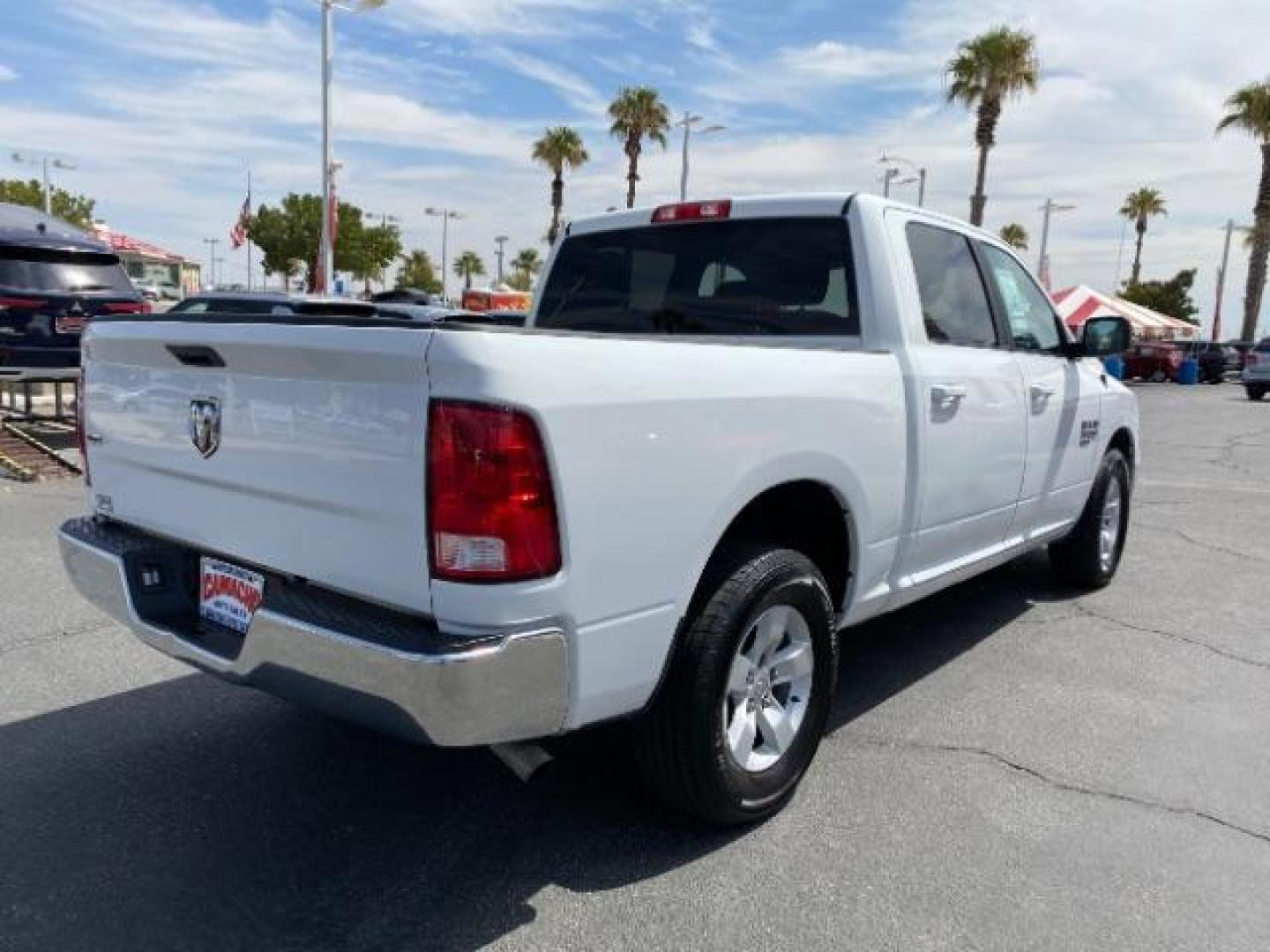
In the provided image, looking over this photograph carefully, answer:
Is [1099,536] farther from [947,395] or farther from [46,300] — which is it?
[46,300]

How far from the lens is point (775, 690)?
10.1 feet

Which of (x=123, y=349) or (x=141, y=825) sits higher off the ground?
(x=123, y=349)

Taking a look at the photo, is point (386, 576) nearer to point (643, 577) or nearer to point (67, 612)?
point (643, 577)

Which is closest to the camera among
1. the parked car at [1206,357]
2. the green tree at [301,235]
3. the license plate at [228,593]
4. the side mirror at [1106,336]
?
the license plate at [228,593]

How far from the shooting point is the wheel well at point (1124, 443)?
577 centimetres

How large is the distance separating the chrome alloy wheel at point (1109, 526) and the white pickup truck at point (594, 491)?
77.5 inches

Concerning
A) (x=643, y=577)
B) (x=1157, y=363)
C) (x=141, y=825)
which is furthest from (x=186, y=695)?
(x=1157, y=363)

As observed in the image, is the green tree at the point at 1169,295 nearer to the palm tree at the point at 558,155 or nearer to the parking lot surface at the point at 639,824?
the palm tree at the point at 558,155

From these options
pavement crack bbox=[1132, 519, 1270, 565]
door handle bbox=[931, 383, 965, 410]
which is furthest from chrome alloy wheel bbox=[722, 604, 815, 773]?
pavement crack bbox=[1132, 519, 1270, 565]

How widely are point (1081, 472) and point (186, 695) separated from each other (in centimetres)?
429

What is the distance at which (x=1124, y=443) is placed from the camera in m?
5.94

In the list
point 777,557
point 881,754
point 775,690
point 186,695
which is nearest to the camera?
point 777,557

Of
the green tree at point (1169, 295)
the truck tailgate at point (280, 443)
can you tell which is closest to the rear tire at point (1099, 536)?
the truck tailgate at point (280, 443)

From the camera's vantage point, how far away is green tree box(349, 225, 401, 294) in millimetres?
59062
